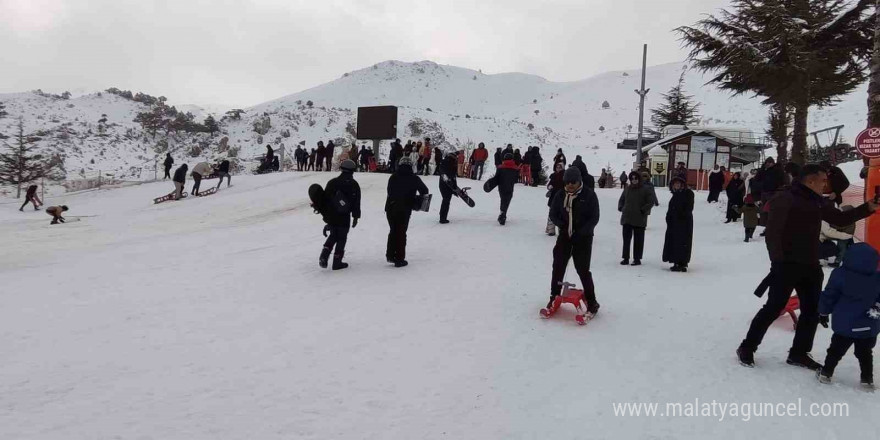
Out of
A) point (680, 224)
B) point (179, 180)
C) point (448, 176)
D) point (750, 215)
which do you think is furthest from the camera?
point (179, 180)

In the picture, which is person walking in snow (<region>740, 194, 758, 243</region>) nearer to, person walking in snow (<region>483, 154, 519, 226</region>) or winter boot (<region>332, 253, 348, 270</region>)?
person walking in snow (<region>483, 154, 519, 226</region>)

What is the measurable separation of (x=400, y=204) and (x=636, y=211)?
14.2ft

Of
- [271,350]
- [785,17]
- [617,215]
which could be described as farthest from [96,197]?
[785,17]

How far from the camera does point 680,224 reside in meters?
9.80

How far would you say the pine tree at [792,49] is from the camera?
17.4 meters

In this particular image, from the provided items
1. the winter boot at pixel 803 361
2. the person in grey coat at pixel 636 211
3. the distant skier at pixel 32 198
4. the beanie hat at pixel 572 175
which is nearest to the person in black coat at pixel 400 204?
the beanie hat at pixel 572 175

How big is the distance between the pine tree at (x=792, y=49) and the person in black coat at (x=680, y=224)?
10.8 m

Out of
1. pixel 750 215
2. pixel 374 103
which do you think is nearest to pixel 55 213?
pixel 750 215

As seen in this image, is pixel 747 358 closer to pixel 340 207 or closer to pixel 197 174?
pixel 340 207

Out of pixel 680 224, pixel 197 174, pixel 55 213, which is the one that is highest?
pixel 197 174

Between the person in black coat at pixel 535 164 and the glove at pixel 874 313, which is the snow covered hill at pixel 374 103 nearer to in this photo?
the person in black coat at pixel 535 164

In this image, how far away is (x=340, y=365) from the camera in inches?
203

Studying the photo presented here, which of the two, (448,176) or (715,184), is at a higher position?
(715,184)

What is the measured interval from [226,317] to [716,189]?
1897cm
